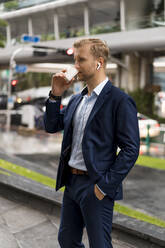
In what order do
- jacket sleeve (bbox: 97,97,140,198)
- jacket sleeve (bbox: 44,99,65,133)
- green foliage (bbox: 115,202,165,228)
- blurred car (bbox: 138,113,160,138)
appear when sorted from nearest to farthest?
jacket sleeve (bbox: 97,97,140,198)
jacket sleeve (bbox: 44,99,65,133)
green foliage (bbox: 115,202,165,228)
blurred car (bbox: 138,113,160,138)

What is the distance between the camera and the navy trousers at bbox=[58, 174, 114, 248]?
2066mm

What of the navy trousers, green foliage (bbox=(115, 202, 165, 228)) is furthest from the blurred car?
the navy trousers

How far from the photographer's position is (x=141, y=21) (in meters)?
16.7

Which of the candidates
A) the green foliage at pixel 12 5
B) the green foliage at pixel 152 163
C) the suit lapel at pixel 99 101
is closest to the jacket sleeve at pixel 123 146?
the suit lapel at pixel 99 101

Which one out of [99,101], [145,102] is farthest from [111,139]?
[145,102]

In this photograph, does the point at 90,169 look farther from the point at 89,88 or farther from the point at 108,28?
the point at 108,28

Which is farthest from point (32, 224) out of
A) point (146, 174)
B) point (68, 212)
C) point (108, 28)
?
point (108, 28)

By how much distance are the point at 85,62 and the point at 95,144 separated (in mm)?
570

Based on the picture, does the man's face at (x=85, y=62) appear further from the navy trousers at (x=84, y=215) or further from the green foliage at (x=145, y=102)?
the green foliage at (x=145, y=102)

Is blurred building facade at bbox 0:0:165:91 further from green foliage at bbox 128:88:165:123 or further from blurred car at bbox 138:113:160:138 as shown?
blurred car at bbox 138:113:160:138

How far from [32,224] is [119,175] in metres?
1.94

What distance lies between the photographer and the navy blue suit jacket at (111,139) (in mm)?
1982

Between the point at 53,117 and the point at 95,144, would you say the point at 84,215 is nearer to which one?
the point at 95,144

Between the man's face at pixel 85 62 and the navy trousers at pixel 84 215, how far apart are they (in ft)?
2.40
